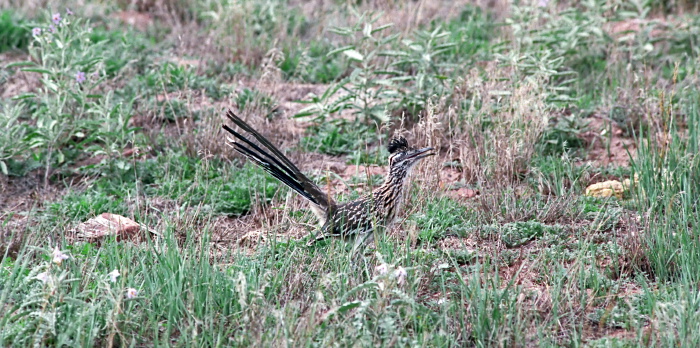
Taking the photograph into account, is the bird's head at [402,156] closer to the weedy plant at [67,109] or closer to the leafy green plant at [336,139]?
the leafy green plant at [336,139]

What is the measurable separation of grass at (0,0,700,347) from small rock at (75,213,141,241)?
0.14 metres

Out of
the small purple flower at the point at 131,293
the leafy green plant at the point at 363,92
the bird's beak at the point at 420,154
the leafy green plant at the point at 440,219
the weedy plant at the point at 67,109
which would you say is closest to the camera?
the small purple flower at the point at 131,293

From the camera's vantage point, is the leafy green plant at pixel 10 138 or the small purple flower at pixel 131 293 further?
the leafy green plant at pixel 10 138

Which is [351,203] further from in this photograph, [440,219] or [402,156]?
[440,219]

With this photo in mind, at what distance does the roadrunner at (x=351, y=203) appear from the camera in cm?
521

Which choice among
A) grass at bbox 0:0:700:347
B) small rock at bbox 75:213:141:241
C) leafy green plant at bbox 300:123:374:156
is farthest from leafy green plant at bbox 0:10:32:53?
small rock at bbox 75:213:141:241

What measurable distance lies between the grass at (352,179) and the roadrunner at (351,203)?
0.46 feet

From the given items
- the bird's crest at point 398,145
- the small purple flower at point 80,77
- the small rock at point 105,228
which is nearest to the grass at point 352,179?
the small purple flower at point 80,77

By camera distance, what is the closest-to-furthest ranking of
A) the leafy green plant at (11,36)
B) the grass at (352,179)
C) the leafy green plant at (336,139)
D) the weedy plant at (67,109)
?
1. the grass at (352,179)
2. the weedy plant at (67,109)
3. the leafy green plant at (336,139)
4. the leafy green plant at (11,36)

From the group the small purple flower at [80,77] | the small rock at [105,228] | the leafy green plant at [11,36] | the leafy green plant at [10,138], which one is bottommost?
the small rock at [105,228]

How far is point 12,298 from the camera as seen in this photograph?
4.43 m

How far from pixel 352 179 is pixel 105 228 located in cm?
199

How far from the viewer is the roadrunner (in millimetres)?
5215

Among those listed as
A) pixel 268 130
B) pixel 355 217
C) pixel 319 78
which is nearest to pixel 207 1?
pixel 319 78
